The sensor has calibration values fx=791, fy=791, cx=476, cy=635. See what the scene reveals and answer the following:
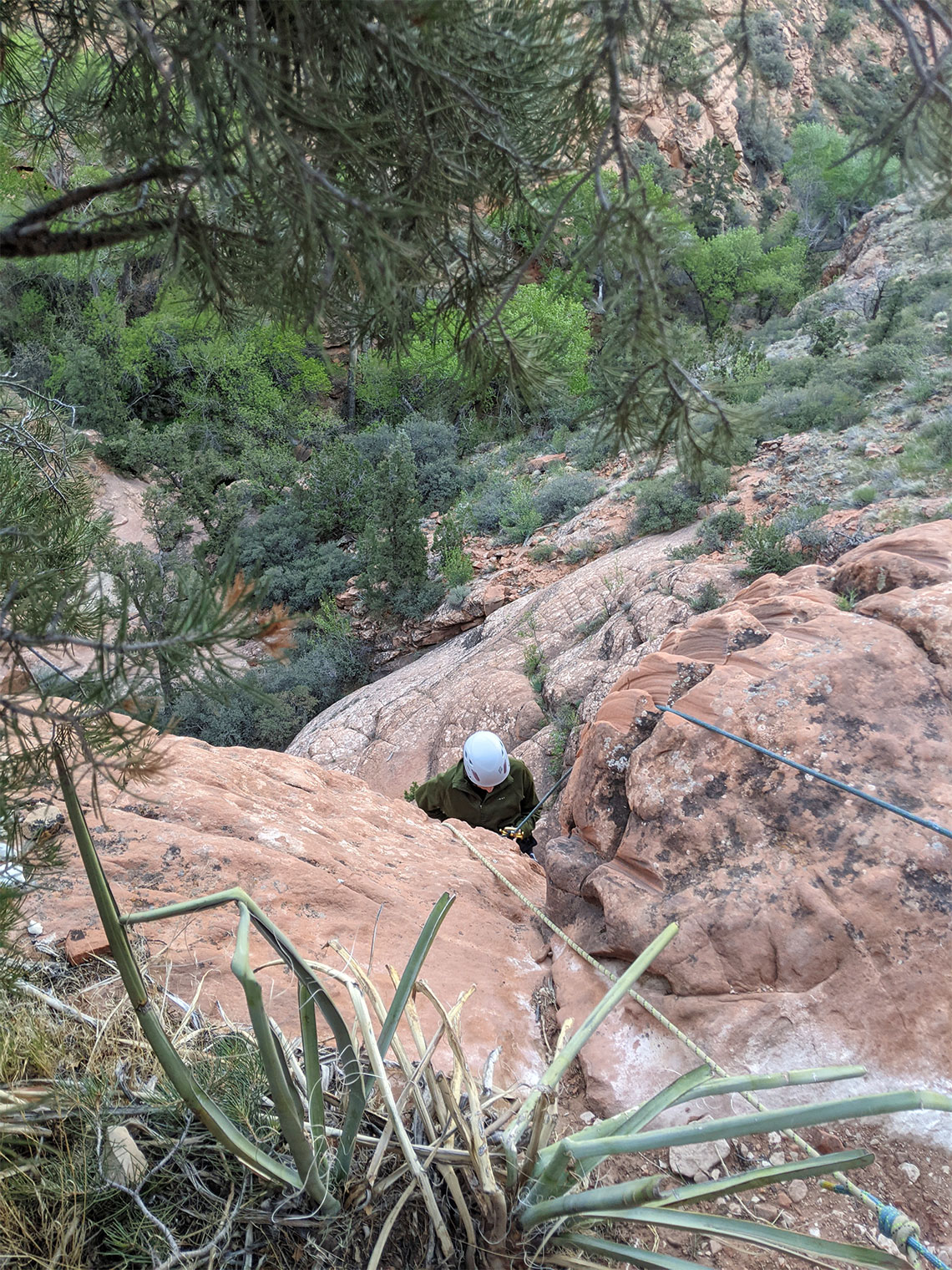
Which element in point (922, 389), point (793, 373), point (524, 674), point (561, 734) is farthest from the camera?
point (793, 373)

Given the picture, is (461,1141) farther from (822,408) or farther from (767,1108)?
(822,408)

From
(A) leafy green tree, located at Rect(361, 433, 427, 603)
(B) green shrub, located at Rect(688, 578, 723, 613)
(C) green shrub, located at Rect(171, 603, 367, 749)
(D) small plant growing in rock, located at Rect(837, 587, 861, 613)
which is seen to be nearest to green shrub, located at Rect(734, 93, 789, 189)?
(A) leafy green tree, located at Rect(361, 433, 427, 603)

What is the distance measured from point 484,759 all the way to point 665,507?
7108 mm

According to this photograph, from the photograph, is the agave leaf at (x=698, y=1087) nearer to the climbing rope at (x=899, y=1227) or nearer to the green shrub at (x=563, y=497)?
the climbing rope at (x=899, y=1227)

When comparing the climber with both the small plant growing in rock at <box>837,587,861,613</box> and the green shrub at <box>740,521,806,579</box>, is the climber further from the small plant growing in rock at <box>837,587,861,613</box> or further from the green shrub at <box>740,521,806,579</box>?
the green shrub at <box>740,521,806,579</box>

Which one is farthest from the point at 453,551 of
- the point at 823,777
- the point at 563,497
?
the point at 823,777

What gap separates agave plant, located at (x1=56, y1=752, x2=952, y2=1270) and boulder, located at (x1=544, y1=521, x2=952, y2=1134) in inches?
30.2

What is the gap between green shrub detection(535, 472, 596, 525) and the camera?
45.5 ft

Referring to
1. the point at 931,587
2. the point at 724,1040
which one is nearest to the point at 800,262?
the point at 931,587

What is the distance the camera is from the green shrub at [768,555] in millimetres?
7609

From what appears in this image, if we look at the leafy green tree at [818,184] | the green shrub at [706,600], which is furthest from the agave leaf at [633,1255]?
the leafy green tree at [818,184]

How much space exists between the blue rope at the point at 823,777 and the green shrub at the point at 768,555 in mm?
5333

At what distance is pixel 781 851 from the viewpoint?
2.44m

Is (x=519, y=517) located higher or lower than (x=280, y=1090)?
lower
